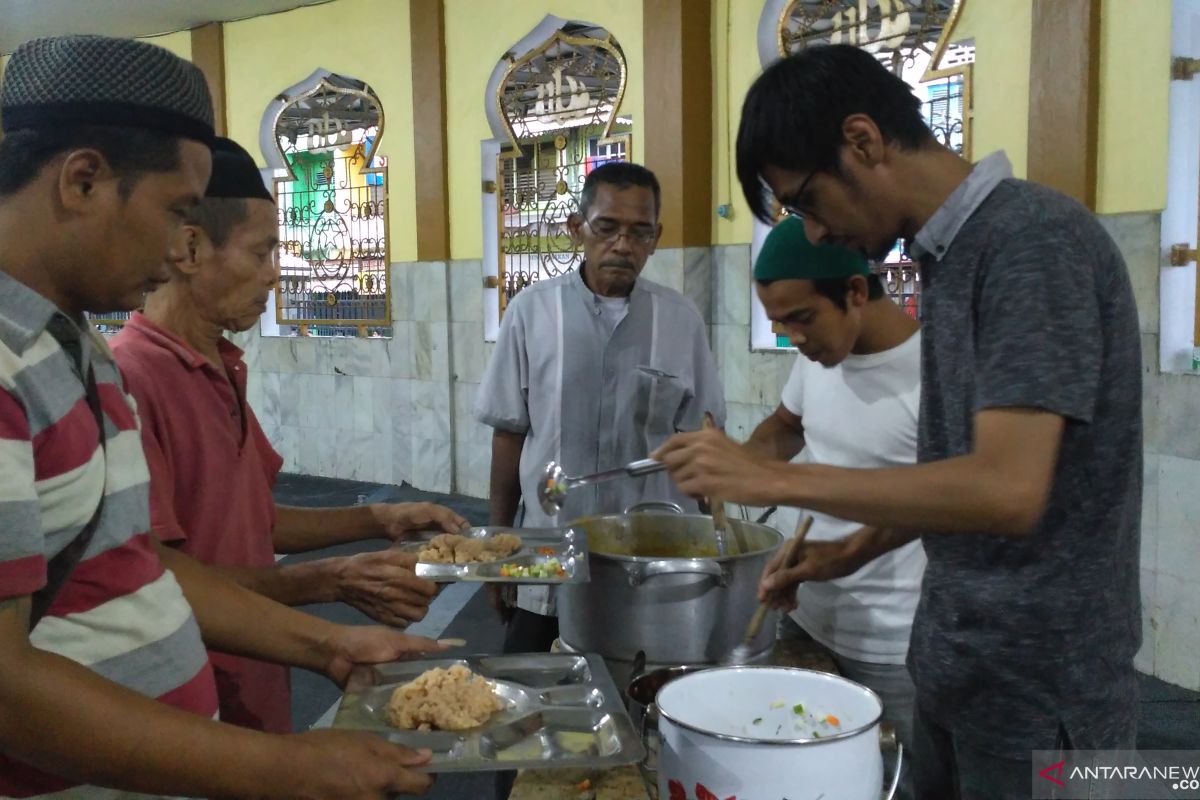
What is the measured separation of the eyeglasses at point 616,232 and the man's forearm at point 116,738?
204cm

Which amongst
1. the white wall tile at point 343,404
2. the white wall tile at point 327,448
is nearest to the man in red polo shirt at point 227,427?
the white wall tile at point 343,404

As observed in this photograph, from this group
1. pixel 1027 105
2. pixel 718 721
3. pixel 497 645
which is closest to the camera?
pixel 718 721

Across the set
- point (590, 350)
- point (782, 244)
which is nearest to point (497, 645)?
point (590, 350)

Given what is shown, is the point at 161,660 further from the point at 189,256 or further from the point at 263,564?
the point at 189,256

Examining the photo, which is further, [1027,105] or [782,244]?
[1027,105]

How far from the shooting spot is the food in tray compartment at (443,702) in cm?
135

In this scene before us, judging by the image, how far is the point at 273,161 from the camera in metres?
8.68

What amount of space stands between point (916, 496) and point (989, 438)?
119 mm

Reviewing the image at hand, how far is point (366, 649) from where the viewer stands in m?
1.65

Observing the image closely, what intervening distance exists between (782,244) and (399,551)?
1.15 meters

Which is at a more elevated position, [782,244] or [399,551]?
Answer: [782,244]

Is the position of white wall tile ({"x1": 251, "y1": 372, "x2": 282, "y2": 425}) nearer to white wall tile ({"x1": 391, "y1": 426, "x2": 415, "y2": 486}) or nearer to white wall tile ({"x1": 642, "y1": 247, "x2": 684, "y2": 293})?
white wall tile ({"x1": 391, "y1": 426, "x2": 415, "y2": 486})

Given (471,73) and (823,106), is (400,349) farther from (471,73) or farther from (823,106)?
(823,106)

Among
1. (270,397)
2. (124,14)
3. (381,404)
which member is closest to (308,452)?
(270,397)
